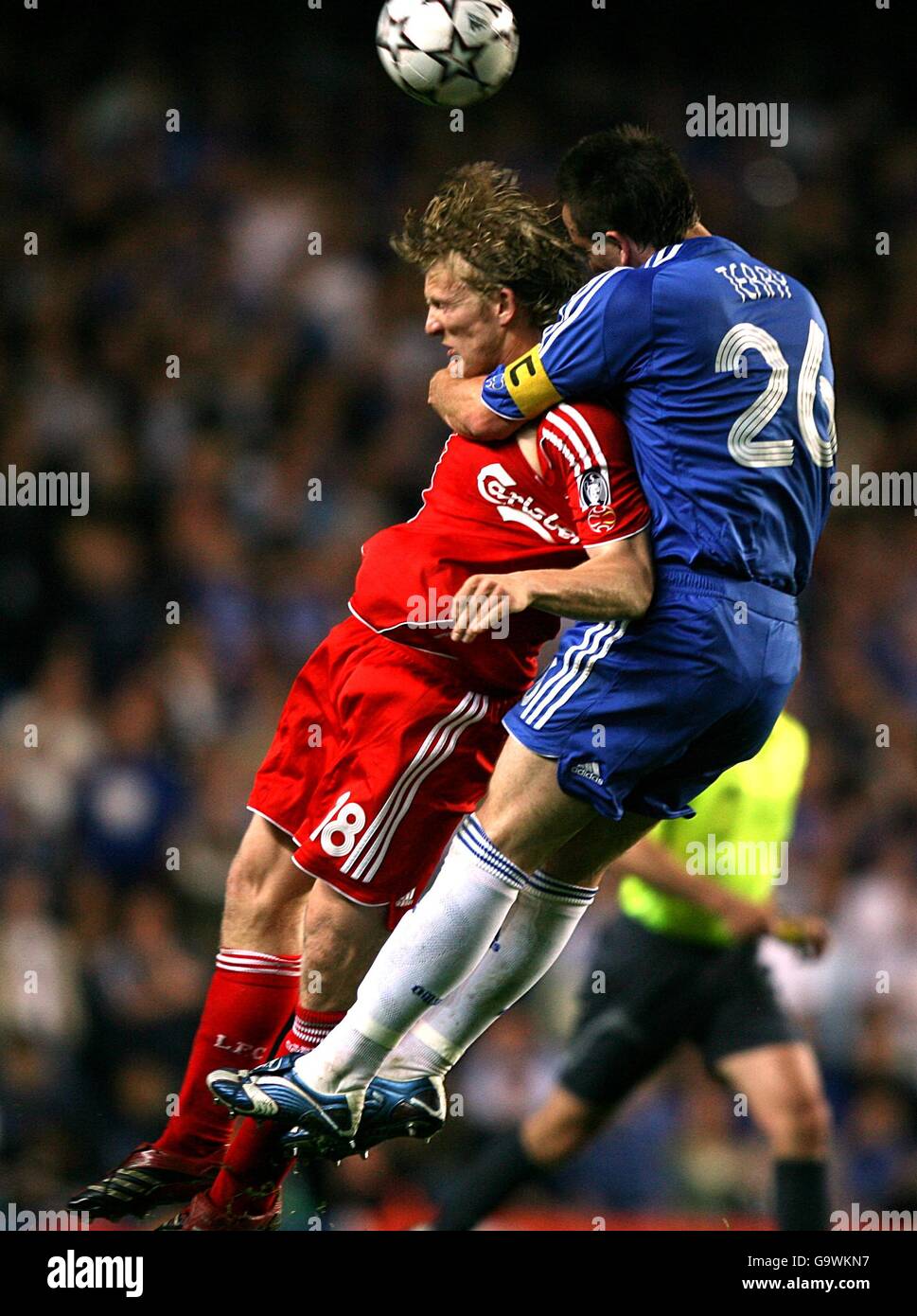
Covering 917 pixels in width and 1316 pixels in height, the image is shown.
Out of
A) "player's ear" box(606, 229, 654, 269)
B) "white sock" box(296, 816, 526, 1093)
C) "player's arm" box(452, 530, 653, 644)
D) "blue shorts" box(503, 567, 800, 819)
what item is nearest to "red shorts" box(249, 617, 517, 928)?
"white sock" box(296, 816, 526, 1093)

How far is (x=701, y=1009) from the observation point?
5734 mm

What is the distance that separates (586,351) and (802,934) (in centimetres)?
273

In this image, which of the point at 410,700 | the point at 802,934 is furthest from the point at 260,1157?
the point at 802,934

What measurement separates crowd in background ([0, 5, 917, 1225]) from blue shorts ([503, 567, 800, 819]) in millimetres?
2831

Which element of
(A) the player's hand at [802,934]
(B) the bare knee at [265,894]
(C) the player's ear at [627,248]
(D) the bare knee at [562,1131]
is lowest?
(D) the bare knee at [562,1131]

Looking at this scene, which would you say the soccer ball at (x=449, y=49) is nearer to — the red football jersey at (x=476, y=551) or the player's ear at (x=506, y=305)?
the player's ear at (x=506, y=305)

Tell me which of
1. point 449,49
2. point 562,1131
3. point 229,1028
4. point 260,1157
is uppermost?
point 449,49

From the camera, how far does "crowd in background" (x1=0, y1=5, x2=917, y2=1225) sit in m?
6.89

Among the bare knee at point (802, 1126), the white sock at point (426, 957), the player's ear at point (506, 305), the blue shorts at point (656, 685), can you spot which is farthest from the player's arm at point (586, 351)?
the bare knee at point (802, 1126)

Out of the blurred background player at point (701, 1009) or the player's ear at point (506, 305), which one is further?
the blurred background player at point (701, 1009)

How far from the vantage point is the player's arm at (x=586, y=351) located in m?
3.53

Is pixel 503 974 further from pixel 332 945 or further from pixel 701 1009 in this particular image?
pixel 701 1009

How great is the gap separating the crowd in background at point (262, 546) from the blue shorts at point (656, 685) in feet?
9.29

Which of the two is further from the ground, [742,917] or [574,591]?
[574,591]
